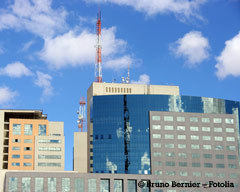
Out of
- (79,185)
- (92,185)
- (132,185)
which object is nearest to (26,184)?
(79,185)

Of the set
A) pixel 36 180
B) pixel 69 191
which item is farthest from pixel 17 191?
pixel 69 191

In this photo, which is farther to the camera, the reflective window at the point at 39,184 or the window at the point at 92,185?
the window at the point at 92,185

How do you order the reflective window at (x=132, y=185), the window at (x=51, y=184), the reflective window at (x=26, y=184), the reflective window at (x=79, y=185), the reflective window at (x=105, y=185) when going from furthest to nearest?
the reflective window at (x=132, y=185)
the reflective window at (x=105, y=185)
the reflective window at (x=79, y=185)
the window at (x=51, y=184)
the reflective window at (x=26, y=184)

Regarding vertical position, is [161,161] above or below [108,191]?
above

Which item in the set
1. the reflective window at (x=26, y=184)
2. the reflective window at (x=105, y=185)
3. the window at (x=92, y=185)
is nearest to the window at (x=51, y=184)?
the reflective window at (x=26, y=184)

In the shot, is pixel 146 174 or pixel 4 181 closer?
pixel 4 181

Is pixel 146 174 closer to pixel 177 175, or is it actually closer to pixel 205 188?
pixel 177 175

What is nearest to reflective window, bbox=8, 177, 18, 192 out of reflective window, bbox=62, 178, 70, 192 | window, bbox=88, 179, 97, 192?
reflective window, bbox=62, 178, 70, 192

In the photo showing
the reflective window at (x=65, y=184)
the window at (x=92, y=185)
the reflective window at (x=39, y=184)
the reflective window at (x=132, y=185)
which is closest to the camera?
the reflective window at (x=39, y=184)

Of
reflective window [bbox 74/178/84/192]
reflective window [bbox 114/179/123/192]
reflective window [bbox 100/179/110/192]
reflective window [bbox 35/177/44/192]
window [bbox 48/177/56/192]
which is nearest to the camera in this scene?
reflective window [bbox 35/177/44/192]

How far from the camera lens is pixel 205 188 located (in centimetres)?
19738

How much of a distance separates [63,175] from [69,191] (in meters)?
6.45

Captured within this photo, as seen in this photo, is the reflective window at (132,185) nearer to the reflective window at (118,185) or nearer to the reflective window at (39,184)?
the reflective window at (118,185)

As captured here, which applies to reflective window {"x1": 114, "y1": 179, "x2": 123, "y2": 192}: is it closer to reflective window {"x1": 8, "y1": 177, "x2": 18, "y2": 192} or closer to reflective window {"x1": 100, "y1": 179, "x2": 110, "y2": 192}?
reflective window {"x1": 100, "y1": 179, "x2": 110, "y2": 192}
